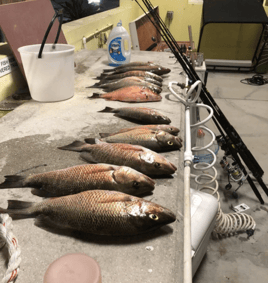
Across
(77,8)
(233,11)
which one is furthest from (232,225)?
(233,11)

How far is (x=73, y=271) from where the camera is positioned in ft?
1.69

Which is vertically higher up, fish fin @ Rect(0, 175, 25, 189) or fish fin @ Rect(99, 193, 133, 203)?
fish fin @ Rect(99, 193, 133, 203)

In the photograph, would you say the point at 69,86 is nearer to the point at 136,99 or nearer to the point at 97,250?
the point at 136,99

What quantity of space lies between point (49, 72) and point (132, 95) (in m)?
0.55

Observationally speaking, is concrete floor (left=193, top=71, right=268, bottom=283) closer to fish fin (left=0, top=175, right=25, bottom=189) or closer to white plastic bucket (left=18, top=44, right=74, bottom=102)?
fish fin (left=0, top=175, right=25, bottom=189)

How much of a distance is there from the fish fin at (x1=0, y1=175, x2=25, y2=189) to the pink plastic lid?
1.79 feet

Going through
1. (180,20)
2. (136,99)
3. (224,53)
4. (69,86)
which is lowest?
(224,53)

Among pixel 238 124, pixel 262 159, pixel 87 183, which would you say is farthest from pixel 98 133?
pixel 238 124

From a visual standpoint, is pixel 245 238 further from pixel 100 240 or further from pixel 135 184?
pixel 100 240

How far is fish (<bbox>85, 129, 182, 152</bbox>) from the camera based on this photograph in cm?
118

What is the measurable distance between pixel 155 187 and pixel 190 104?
0.79 m

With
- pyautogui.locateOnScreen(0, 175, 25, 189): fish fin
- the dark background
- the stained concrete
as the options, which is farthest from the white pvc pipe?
the dark background

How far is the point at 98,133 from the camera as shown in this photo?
137 centimetres

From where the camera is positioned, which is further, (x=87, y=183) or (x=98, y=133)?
(x=98, y=133)
